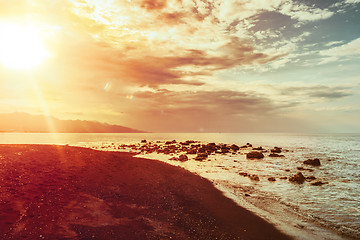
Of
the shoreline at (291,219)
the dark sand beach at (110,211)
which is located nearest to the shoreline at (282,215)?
the shoreline at (291,219)

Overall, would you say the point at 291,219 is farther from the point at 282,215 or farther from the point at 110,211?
the point at 110,211

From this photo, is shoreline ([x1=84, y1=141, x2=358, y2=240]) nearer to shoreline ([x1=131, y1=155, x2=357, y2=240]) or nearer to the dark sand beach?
shoreline ([x1=131, y1=155, x2=357, y2=240])

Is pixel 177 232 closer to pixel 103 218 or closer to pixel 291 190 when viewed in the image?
pixel 103 218

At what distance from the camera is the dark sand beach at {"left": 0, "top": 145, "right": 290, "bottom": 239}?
902 centimetres

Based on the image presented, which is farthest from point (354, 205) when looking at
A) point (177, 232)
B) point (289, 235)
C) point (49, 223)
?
point (49, 223)

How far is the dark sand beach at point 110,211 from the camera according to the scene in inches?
355

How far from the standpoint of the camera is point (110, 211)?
11.4m

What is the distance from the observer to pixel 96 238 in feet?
27.7

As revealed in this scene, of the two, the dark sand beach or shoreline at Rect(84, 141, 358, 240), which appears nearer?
the dark sand beach

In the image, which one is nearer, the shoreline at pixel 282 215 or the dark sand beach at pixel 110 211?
the dark sand beach at pixel 110 211

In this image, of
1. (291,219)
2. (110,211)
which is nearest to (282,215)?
(291,219)

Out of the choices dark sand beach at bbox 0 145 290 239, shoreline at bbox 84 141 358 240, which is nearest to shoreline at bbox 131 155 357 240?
shoreline at bbox 84 141 358 240

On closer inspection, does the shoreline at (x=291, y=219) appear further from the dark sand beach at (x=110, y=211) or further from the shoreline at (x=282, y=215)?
the dark sand beach at (x=110, y=211)

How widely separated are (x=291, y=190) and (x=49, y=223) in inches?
772
